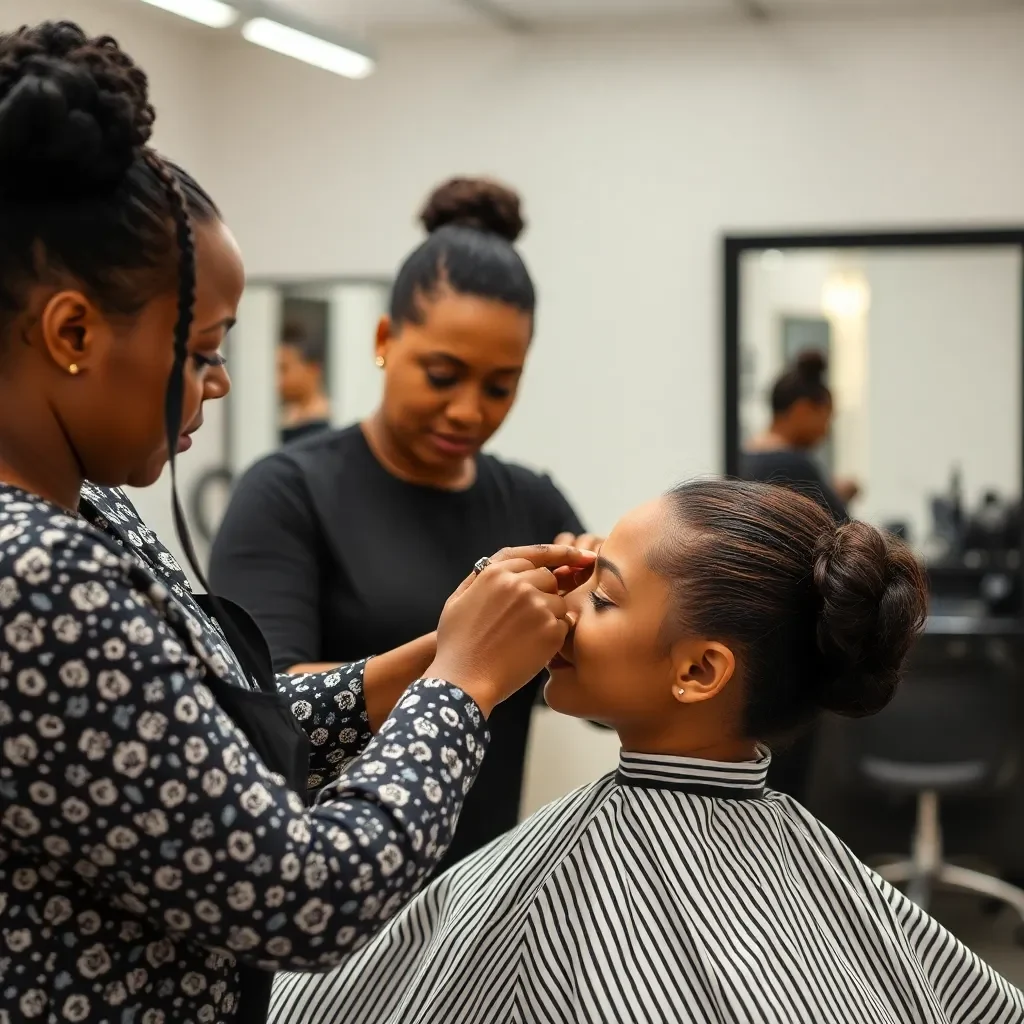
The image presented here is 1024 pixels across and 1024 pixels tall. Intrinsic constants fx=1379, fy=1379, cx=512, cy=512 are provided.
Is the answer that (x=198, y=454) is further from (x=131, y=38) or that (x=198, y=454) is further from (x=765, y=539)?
(x=765, y=539)

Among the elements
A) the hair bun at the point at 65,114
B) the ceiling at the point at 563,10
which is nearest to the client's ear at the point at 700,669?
the hair bun at the point at 65,114

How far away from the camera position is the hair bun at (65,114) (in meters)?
0.89

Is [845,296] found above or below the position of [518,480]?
above

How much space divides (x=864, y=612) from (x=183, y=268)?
0.82 metres

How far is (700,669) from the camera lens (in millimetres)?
1518

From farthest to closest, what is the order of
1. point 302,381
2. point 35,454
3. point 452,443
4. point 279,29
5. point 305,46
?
1. point 302,381
2. point 305,46
3. point 279,29
4. point 452,443
5. point 35,454

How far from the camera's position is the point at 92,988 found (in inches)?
36.8

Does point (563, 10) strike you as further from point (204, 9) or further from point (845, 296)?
point (204, 9)

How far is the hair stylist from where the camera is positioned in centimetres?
87

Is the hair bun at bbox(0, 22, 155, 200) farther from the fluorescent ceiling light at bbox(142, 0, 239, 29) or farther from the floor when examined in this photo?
the floor

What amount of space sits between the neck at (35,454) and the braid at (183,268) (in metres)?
0.11

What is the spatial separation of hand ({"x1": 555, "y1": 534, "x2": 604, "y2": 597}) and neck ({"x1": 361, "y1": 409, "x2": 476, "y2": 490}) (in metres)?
0.34

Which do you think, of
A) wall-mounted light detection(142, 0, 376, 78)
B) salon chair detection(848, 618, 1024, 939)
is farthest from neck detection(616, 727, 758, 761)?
salon chair detection(848, 618, 1024, 939)

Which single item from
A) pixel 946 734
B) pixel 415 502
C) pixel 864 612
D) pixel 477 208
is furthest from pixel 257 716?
pixel 946 734
